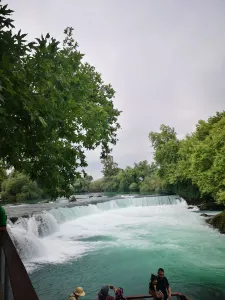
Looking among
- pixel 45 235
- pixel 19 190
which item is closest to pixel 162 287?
pixel 45 235

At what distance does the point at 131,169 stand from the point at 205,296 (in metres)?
69.6

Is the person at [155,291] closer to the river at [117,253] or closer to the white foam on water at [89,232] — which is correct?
the river at [117,253]

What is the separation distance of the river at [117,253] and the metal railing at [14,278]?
8274 mm

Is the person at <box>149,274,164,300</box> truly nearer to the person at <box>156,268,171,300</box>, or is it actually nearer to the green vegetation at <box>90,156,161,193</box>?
the person at <box>156,268,171,300</box>

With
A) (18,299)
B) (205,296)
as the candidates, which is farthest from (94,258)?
(18,299)

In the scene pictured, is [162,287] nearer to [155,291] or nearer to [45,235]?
[155,291]

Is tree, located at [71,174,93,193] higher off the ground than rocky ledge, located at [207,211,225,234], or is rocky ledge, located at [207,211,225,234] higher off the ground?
tree, located at [71,174,93,193]

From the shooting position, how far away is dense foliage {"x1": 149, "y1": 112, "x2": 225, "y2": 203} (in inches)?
909

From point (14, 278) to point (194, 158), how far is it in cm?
2625

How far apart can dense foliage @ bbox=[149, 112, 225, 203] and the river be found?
422cm

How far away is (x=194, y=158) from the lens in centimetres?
2670

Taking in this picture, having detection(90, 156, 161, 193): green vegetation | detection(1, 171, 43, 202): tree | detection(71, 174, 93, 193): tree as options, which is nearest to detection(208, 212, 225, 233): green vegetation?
detection(71, 174, 93, 193): tree

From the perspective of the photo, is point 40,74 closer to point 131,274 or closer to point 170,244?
point 131,274

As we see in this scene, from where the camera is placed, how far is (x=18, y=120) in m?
3.56
